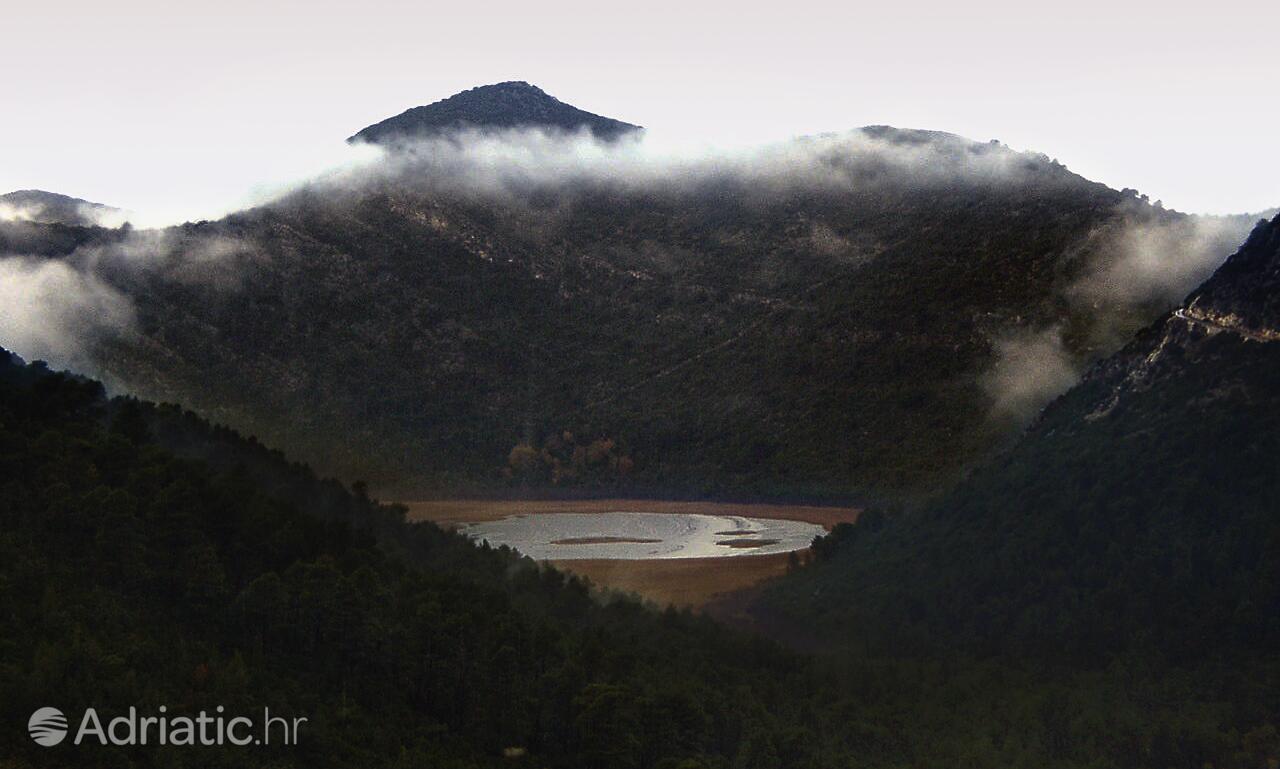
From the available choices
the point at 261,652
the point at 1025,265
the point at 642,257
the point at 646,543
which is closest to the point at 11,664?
the point at 261,652

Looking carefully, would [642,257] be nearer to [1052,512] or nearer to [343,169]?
[343,169]

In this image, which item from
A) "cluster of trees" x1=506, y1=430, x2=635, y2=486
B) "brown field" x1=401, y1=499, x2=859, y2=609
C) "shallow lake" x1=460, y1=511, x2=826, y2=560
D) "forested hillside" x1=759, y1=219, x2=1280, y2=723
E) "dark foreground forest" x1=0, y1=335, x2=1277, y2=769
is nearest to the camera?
"dark foreground forest" x1=0, y1=335, x2=1277, y2=769

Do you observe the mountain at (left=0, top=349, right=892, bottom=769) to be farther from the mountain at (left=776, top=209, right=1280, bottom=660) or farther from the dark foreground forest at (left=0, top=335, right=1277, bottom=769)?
the mountain at (left=776, top=209, right=1280, bottom=660)

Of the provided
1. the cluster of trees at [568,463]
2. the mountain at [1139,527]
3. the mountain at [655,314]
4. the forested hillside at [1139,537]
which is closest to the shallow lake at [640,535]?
the mountain at [655,314]

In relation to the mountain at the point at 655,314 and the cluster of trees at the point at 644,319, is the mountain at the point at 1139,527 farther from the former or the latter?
the cluster of trees at the point at 644,319

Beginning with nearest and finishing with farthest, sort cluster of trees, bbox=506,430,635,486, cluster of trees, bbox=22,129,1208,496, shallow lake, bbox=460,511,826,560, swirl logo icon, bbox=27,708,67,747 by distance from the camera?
swirl logo icon, bbox=27,708,67,747 < shallow lake, bbox=460,511,826,560 < cluster of trees, bbox=22,129,1208,496 < cluster of trees, bbox=506,430,635,486

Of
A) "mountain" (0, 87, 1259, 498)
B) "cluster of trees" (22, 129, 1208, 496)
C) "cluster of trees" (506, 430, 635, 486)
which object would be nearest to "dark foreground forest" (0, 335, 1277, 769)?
"mountain" (0, 87, 1259, 498)

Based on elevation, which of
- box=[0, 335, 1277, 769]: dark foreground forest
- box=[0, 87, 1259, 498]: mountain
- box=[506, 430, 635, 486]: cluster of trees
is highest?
box=[0, 87, 1259, 498]: mountain
